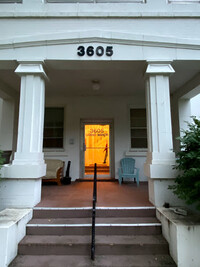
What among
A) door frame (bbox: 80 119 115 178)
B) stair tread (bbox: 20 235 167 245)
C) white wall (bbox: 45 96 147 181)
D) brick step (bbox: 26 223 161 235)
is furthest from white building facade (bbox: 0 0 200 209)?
door frame (bbox: 80 119 115 178)

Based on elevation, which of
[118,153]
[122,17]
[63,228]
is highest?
[122,17]

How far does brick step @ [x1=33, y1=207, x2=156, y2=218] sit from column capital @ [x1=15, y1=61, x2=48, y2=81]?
2.29 metres

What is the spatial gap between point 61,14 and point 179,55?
2.36 m

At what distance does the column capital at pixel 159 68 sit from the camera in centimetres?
293

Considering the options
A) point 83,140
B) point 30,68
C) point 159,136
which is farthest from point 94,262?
point 83,140

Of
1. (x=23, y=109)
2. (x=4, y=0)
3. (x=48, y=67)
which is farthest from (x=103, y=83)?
(x=4, y=0)

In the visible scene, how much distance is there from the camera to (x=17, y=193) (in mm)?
2656

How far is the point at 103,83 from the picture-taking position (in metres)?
4.45

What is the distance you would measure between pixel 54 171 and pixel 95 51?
10.4 ft

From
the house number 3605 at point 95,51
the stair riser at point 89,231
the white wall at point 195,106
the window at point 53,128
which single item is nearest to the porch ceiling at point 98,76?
the house number 3605 at point 95,51

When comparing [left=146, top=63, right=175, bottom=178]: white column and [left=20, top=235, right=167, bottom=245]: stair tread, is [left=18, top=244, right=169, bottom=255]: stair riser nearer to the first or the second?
[left=20, top=235, right=167, bottom=245]: stair tread

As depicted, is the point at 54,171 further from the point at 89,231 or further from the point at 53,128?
the point at 89,231

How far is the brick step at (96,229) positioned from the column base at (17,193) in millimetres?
395

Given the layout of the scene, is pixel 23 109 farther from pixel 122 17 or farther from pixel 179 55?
pixel 179 55
